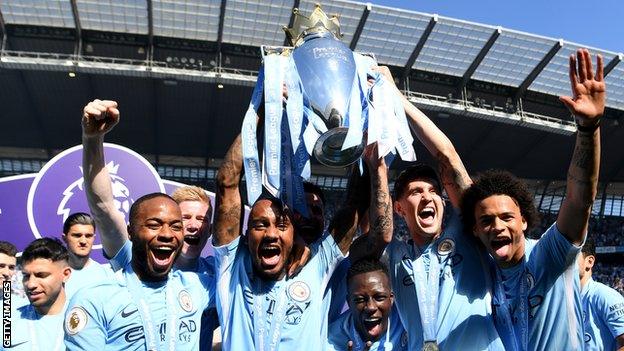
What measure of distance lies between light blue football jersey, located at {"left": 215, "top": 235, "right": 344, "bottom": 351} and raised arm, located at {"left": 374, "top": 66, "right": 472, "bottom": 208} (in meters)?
0.83

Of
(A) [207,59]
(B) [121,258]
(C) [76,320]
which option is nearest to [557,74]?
(A) [207,59]

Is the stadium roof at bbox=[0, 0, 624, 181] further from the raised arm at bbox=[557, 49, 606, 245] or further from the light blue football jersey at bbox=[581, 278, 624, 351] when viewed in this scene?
the raised arm at bbox=[557, 49, 606, 245]

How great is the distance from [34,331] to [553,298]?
9.32 ft

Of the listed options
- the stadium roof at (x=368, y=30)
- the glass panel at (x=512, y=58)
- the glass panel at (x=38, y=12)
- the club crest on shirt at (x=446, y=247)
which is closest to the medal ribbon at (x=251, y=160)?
the club crest on shirt at (x=446, y=247)

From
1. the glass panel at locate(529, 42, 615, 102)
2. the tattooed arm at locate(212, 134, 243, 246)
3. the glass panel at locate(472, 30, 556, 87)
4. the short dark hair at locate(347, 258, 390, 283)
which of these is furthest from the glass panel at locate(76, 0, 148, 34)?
the short dark hair at locate(347, 258, 390, 283)

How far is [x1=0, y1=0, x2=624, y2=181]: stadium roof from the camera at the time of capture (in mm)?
17266

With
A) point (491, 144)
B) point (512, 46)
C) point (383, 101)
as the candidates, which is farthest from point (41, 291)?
point (491, 144)

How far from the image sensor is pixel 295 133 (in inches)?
109

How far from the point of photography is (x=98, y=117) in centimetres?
257

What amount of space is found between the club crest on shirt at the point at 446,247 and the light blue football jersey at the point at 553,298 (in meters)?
0.41

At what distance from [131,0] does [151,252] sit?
15777mm

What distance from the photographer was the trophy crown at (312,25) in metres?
3.04

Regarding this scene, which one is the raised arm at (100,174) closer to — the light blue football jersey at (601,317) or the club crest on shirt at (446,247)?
the club crest on shirt at (446,247)

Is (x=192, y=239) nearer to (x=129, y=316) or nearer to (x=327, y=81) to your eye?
(x=129, y=316)
